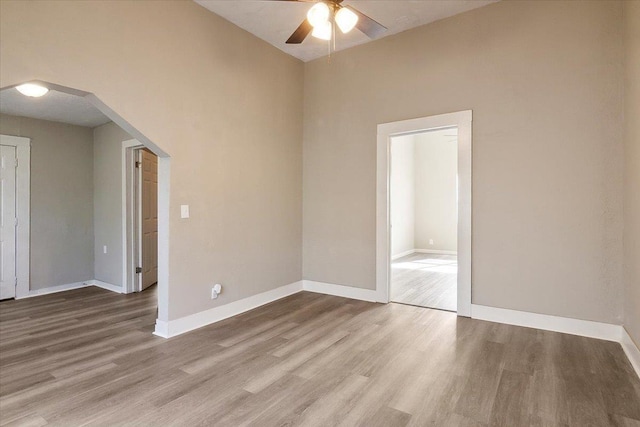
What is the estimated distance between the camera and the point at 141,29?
2936 millimetres

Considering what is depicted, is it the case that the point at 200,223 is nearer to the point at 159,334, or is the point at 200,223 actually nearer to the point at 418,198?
the point at 159,334

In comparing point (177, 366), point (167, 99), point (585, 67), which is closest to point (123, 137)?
point (167, 99)

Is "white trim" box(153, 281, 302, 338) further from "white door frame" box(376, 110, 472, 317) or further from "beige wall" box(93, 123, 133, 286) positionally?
"beige wall" box(93, 123, 133, 286)

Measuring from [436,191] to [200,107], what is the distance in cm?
684

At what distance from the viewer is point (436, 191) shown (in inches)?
346

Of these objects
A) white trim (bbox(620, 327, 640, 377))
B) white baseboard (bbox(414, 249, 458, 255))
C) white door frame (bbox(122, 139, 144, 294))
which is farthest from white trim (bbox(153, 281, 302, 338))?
white baseboard (bbox(414, 249, 458, 255))

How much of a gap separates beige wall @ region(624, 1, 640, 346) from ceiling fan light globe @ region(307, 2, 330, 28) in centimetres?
228

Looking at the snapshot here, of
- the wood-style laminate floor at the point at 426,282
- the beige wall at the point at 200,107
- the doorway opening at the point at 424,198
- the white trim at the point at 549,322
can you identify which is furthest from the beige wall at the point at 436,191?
the white trim at the point at 549,322

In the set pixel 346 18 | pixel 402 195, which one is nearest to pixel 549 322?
pixel 346 18

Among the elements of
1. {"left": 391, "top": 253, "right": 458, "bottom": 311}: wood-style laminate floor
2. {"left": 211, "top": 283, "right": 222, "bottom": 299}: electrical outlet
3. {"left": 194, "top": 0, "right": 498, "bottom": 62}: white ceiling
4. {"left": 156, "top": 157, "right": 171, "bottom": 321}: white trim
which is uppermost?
{"left": 194, "top": 0, "right": 498, "bottom": 62}: white ceiling

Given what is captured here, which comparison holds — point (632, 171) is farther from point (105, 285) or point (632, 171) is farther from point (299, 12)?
point (105, 285)

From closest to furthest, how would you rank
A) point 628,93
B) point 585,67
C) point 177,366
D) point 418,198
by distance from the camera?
point 177,366
point 628,93
point 585,67
point 418,198

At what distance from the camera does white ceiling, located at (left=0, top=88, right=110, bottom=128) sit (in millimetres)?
4133

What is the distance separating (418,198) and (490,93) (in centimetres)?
556
